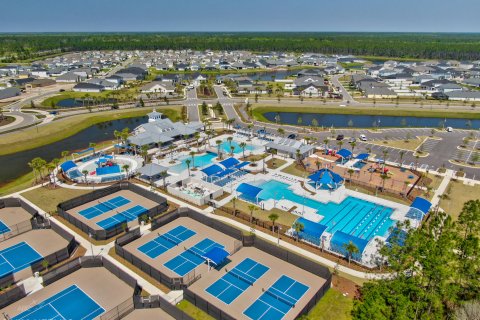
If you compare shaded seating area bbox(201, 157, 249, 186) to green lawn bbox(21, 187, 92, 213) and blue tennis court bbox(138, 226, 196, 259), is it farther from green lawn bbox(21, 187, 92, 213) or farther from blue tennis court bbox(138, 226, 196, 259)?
green lawn bbox(21, 187, 92, 213)

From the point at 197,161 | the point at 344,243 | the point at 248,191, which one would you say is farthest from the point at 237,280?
the point at 197,161

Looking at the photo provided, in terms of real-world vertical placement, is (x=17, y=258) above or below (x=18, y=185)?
below

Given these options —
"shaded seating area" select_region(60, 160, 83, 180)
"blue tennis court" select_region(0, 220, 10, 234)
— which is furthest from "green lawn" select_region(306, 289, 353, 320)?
"shaded seating area" select_region(60, 160, 83, 180)

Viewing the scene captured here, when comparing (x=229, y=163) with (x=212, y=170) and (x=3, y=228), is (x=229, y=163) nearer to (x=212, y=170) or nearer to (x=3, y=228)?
(x=212, y=170)

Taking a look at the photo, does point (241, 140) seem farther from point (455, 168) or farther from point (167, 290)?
point (167, 290)

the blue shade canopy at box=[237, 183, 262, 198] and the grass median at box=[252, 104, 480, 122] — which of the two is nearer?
the blue shade canopy at box=[237, 183, 262, 198]

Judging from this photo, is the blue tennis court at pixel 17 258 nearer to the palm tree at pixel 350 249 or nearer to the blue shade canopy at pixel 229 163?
the blue shade canopy at pixel 229 163

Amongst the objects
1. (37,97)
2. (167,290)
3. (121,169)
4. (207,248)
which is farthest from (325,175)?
(37,97)
